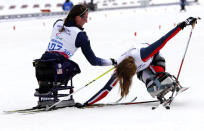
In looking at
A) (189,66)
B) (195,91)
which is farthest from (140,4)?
(195,91)

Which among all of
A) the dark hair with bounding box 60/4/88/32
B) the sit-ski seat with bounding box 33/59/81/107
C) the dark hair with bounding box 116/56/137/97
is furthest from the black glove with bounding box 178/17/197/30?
the sit-ski seat with bounding box 33/59/81/107

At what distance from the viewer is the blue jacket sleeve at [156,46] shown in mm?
5102

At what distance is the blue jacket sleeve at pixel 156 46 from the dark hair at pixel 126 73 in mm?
214

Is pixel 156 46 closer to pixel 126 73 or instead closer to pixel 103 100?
pixel 126 73

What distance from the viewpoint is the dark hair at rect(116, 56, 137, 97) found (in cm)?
505

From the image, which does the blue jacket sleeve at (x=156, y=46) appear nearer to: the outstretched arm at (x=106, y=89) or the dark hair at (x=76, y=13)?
the outstretched arm at (x=106, y=89)

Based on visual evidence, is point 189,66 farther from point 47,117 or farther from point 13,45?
point 13,45

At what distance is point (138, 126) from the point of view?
14.8 ft

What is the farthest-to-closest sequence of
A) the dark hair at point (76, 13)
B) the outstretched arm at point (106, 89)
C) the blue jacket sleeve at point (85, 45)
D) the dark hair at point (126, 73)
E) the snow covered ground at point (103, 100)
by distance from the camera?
the outstretched arm at point (106, 89)
the dark hair at point (76, 13)
the blue jacket sleeve at point (85, 45)
the dark hair at point (126, 73)
the snow covered ground at point (103, 100)

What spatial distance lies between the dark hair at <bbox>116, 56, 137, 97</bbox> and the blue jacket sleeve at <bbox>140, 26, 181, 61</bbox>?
21 cm

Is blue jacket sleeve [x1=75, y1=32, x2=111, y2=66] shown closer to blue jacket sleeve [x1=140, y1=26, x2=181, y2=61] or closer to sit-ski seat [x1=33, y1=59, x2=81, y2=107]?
sit-ski seat [x1=33, y1=59, x2=81, y2=107]

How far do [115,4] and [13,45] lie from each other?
968 inches

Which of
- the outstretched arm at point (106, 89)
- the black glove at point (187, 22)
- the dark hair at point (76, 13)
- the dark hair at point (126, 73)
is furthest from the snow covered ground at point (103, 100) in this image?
the dark hair at point (76, 13)

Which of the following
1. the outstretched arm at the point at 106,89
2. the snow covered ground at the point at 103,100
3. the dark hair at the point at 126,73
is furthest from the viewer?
the outstretched arm at the point at 106,89
